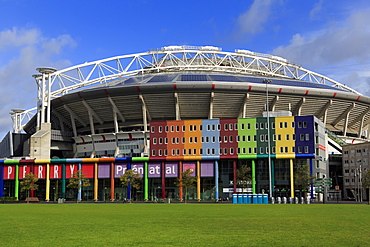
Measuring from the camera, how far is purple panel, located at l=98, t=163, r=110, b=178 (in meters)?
109

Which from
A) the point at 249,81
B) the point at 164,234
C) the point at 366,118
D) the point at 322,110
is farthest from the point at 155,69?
the point at 164,234

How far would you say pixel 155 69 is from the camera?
136m

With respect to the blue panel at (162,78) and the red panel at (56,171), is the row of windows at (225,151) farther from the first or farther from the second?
the red panel at (56,171)

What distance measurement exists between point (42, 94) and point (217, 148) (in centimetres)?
4790

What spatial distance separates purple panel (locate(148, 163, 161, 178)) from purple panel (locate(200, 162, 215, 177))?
30.8 ft

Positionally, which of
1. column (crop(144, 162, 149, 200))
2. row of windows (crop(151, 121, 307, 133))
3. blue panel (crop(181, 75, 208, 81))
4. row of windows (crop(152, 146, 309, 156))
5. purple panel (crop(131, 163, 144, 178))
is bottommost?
column (crop(144, 162, 149, 200))

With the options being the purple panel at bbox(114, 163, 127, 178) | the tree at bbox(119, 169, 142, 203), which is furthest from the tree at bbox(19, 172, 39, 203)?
the tree at bbox(119, 169, 142, 203)

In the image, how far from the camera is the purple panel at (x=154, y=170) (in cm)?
10712

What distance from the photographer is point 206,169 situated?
10488 cm

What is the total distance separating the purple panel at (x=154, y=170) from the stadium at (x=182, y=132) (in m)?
0.22

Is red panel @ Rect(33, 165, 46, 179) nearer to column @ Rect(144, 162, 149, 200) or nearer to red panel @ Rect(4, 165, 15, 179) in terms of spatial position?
red panel @ Rect(4, 165, 15, 179)

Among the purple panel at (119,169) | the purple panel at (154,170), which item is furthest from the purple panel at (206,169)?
the purple panel at (119,169)

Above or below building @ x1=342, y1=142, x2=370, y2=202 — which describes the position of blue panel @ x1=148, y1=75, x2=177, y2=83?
above

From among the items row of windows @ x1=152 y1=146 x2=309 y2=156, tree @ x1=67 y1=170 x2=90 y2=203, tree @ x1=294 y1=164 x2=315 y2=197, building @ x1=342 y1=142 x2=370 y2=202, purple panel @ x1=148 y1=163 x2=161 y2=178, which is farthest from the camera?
building @ x1=342 y1=142 x2=370 y2=202
